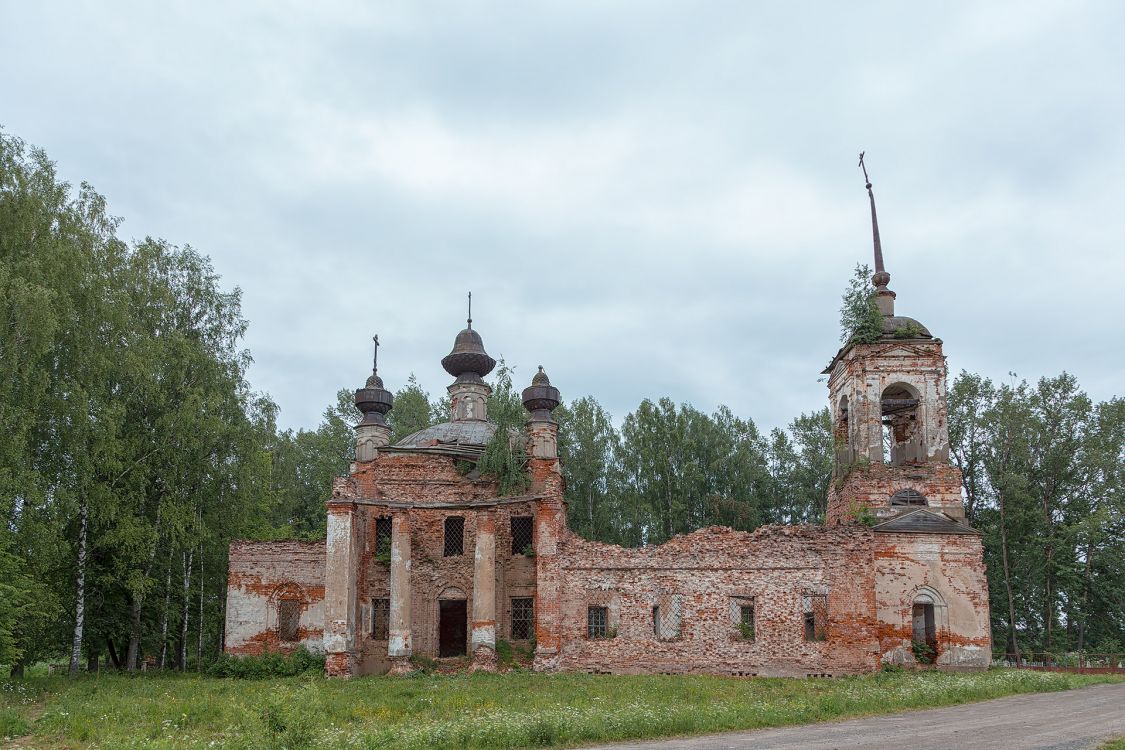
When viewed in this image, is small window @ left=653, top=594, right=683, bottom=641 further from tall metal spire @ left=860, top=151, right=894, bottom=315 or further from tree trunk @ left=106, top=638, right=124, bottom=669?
tree trunk @ left=106, top=638, right=124, bottom=669

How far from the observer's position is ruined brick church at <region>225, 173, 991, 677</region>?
23.4 m

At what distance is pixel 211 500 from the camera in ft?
91.0

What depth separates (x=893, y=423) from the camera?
91.5 feet

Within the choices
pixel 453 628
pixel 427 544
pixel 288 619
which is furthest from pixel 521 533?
pixel 288 619

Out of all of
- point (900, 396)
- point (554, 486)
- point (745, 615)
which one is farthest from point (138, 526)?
point (900, 396)

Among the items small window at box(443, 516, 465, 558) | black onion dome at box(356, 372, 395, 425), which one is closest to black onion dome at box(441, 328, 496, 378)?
black onion dome at box(356, 372, 395, 425)

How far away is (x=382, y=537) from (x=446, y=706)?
1224 centimetres

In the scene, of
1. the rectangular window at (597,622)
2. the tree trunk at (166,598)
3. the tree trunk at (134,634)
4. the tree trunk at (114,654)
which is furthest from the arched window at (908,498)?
the tree trunk at (114,654)

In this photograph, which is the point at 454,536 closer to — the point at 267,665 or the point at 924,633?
the point at 267,665

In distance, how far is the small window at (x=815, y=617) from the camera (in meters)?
23.5

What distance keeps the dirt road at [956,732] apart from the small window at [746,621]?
8.29 metres

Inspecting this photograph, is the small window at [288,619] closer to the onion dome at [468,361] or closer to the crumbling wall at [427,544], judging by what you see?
the crumbling wall at [427,544]

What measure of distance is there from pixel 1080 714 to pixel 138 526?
73.5ft

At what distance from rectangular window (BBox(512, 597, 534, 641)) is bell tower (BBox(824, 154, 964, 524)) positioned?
30.8 ft
